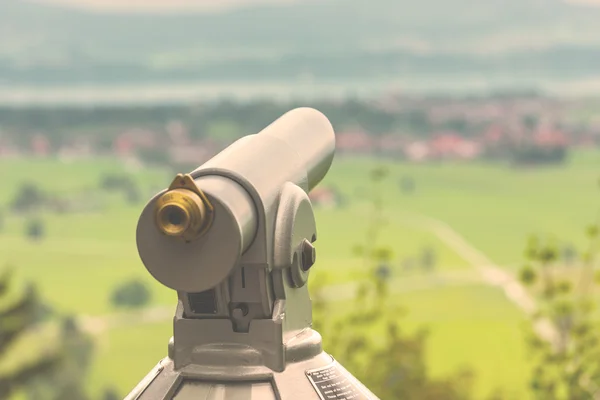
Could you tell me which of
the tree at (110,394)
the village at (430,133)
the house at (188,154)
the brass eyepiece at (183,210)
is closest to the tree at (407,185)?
the village at (430,133)

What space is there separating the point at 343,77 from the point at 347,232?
11.6 metres

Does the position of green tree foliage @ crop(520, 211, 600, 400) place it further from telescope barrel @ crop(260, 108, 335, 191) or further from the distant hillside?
the distant hillside

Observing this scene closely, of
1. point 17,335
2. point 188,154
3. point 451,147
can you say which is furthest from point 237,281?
point 451,147

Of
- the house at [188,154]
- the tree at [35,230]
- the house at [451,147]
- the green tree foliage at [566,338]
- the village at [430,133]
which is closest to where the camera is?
the green tree foliage at [566,338]

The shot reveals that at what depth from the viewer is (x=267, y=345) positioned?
2676 mm

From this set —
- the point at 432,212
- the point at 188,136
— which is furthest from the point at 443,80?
the point at 188,136

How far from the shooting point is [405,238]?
25.9m

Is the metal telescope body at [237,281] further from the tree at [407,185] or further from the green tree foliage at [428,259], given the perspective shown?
the tree at [407,185]

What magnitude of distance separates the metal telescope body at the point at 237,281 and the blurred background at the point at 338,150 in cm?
1233

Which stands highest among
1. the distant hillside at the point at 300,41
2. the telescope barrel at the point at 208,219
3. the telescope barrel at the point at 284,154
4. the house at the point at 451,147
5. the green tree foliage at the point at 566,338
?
the distant hillside at the point at 300,41

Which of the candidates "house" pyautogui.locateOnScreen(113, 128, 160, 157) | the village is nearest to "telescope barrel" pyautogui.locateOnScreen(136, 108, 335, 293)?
the village

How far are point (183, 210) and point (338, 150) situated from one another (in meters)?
15.3

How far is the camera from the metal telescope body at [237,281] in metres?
2.53

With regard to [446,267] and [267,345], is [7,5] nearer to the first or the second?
[446,267]
